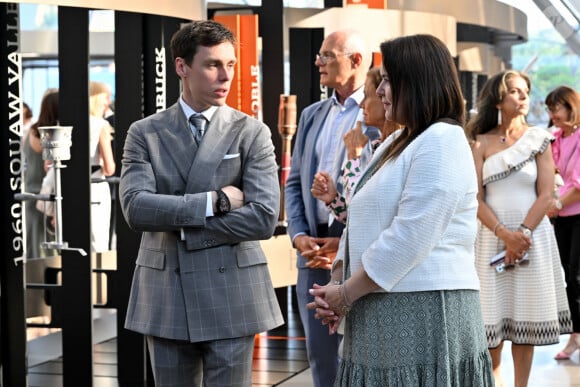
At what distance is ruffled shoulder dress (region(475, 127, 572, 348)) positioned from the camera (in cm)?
559

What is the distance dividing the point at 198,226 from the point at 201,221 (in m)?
0.03

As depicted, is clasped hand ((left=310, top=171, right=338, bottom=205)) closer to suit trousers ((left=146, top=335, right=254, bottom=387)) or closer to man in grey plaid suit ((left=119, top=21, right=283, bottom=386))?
man in grey plaid suit ((left=119, top=21, right=283, bottom=386))

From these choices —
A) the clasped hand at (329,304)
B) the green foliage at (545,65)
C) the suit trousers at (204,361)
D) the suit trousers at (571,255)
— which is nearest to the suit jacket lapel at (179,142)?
the suit trousers at (204,361)

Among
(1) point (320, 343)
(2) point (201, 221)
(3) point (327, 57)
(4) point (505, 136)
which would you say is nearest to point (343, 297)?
(2) point (201, 221)

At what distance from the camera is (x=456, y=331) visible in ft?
9.63

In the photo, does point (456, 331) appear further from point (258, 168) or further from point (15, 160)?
point (15, 160)

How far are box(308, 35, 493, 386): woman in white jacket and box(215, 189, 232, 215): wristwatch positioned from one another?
550 millimetres

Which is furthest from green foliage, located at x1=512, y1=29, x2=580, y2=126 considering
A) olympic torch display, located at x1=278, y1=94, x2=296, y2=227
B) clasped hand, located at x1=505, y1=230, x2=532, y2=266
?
clasped hand, located at x1=505, y1=230, x2=532, y2=266

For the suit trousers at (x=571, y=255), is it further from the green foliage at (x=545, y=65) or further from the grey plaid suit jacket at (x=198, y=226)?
the green foliage at (x=545, y=65)

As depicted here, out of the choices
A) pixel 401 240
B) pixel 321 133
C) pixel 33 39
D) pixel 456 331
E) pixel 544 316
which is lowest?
pixel 544 316

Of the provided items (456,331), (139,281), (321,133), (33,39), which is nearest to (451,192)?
(456,331)

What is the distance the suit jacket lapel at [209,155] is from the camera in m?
3.48

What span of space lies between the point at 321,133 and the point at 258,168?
1.02 m

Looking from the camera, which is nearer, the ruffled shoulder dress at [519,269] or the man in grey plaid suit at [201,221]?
the man in grey plaid suit at [201,221]
